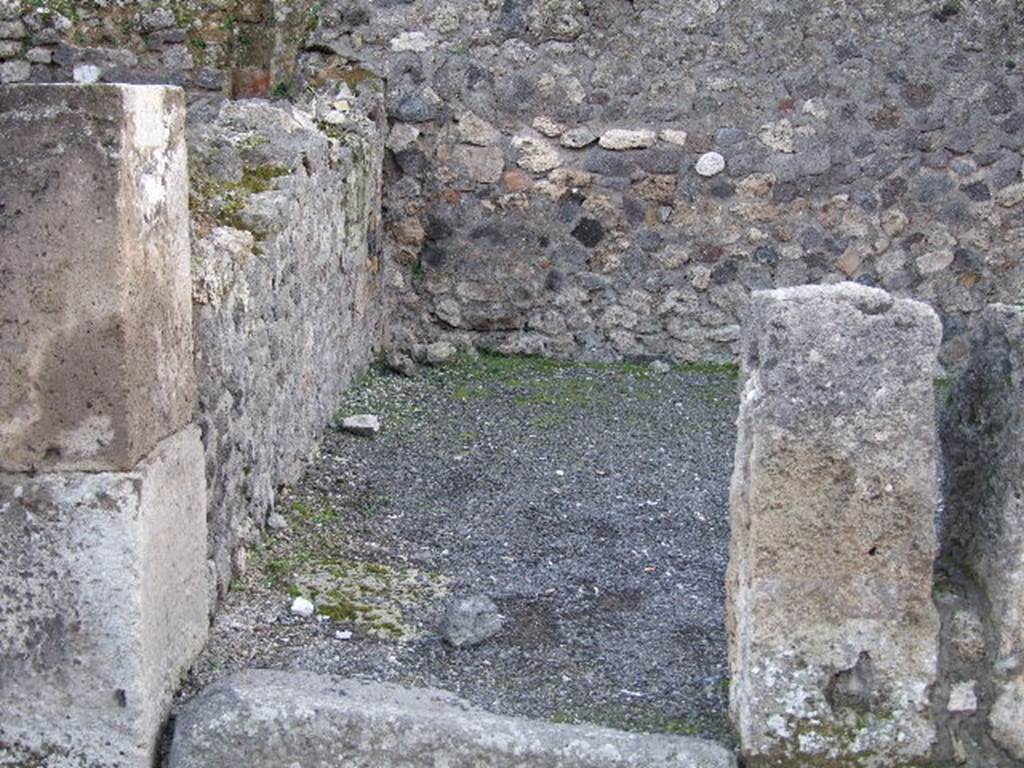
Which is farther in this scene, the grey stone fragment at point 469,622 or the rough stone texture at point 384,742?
the grey stone fragment at point 469,622

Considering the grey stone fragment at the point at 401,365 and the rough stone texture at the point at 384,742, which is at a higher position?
the rough stone texture at the point at 384,742

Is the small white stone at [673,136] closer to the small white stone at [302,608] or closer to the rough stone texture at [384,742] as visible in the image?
the small white stone at [302,608]

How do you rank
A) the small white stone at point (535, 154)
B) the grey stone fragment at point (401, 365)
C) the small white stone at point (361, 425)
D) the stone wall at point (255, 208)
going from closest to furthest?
the stone wall at point (255, 208), the small white stone at point (361, 425), the grey stone fragment at point (401, 365), the small white stone at point (535, 154)

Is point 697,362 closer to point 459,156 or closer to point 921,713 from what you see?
point 459,156

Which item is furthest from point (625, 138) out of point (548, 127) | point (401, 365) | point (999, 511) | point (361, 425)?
point (999, 511)

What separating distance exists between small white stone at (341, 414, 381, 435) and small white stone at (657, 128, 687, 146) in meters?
2.53

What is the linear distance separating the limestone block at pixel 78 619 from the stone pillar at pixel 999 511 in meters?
1.91

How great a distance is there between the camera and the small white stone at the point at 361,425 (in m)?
5.68

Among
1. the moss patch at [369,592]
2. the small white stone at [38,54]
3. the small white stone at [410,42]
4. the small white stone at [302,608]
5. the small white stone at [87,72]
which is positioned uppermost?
the small white stone at [410,42]

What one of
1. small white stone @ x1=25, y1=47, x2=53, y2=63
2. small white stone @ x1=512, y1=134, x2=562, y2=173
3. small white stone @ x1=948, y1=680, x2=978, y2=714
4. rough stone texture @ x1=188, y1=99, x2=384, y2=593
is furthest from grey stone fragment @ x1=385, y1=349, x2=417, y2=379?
small white stone @ x1=948, y1=680, x2=978, y2=714

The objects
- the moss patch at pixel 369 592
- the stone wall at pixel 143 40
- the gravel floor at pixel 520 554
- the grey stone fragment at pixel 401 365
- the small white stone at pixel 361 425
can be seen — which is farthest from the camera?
the stone wall at pixel 143 40

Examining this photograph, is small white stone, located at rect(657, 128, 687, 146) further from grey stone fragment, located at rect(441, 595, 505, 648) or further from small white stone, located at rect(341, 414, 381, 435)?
grey stone fragment, located at rect(441, 595, 505, 648)

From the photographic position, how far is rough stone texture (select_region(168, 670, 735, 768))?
→ 9.82 feet

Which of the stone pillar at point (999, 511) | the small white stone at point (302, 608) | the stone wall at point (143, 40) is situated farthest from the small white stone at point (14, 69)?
the stone pillar at point (999, 511)
